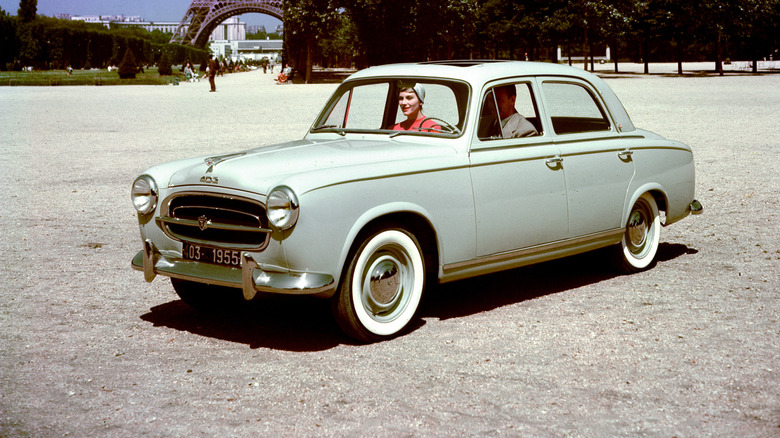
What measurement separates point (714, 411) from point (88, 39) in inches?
4535

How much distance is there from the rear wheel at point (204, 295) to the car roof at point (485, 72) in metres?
1.77

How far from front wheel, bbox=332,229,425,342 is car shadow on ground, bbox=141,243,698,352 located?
8.6 inches

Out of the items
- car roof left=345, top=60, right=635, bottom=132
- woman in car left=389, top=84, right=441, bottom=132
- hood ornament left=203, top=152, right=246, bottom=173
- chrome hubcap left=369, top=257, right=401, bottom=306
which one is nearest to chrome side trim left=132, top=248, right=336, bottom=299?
chrome hubcap left=369, top=257, right=401, bottom=306

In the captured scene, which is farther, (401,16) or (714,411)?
(401,16)

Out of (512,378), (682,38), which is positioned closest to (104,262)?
(512,378)

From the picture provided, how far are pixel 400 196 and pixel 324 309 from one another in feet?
4.26

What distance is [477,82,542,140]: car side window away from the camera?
20.4 ft

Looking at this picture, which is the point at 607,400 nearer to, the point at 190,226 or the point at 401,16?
the point at 190,226

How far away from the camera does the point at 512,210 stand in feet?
19.9

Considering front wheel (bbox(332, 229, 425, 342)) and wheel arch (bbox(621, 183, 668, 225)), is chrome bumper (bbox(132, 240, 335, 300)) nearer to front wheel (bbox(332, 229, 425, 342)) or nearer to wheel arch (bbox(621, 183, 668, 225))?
front wheel (bbox(332, 229, 425, 342))

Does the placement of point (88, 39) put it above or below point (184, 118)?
above

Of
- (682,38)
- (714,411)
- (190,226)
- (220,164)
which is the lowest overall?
(714,411)

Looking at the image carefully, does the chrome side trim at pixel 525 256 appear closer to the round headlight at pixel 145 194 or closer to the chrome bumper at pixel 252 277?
the chrome bumper at pixel 252 277

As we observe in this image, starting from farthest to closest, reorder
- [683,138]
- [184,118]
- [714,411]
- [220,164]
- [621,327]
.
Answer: [184,118] < [683,138] < [621,327] < [220,164] < [714,411]
